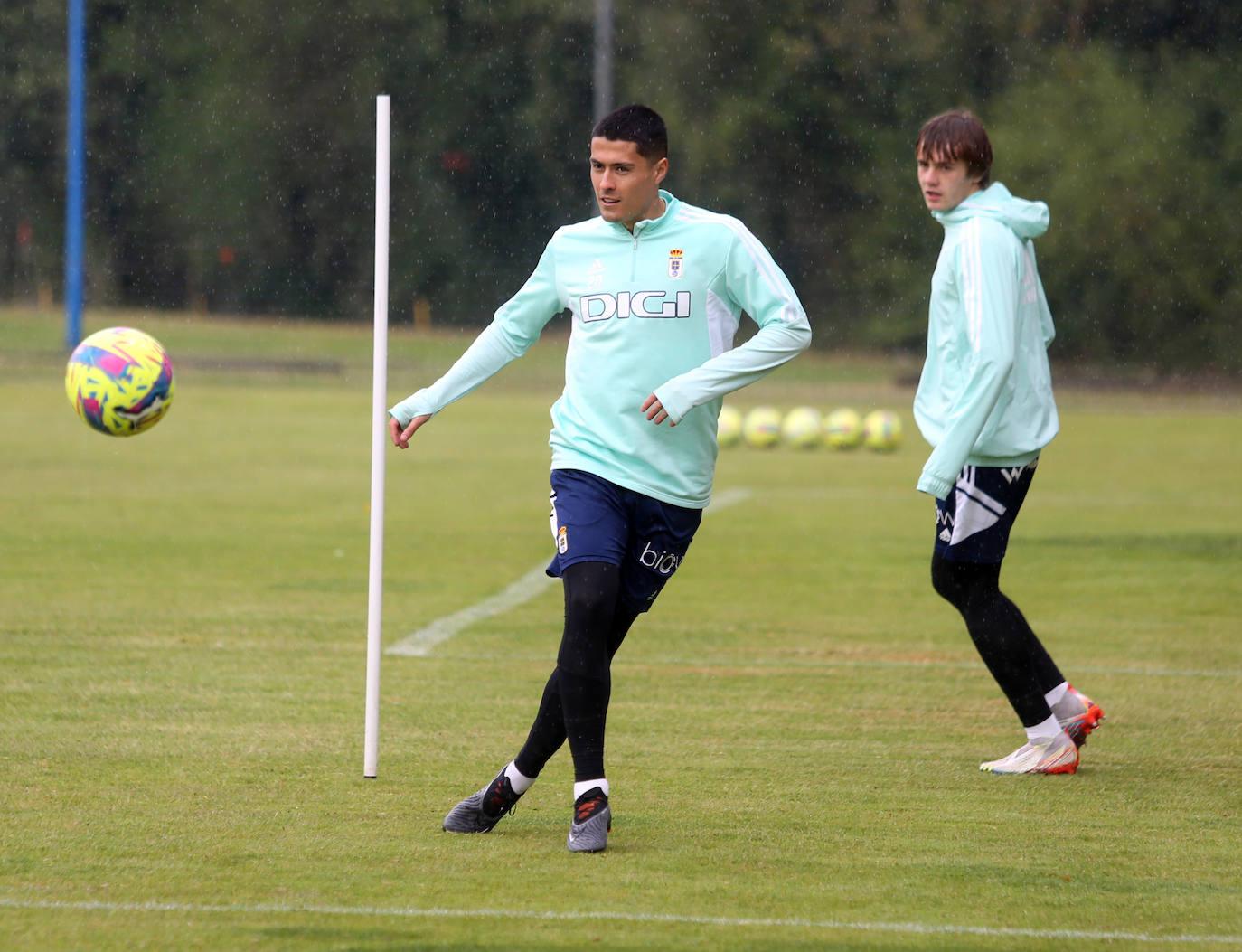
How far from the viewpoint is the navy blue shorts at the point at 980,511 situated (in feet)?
19.3

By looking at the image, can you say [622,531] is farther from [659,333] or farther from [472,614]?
[472,614]

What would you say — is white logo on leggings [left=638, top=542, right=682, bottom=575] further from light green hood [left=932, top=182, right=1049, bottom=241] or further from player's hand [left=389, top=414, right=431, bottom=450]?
light green hood [left=932, top=182, right=1049, bottom=241]

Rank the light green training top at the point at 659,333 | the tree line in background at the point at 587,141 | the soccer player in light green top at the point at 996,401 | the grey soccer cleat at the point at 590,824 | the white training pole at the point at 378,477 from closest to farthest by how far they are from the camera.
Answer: the grey soccer cleat at the point at 590,824, the light green training top at the point at 659,333, the white training pole at the point at 378,477, the soccer player in light green top at the point at 996,401, the tree line in background at the point at 587,141

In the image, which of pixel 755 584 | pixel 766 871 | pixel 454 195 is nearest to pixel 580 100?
pixel 454 195

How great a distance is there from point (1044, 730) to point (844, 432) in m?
15.1

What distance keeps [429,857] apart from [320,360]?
28.7 metres

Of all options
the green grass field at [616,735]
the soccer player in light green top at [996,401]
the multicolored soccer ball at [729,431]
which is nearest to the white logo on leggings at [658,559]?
the green grass field at [616,735]

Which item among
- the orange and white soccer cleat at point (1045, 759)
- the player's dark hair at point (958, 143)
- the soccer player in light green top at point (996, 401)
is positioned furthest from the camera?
the orange and white soccer cleat at point (1045, 759)

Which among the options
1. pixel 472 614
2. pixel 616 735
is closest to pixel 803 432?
pixel 472 614

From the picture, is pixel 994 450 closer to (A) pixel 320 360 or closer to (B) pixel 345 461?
(B) pixel 345 461

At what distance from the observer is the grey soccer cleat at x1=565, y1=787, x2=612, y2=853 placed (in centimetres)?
484

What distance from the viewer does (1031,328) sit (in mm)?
5977

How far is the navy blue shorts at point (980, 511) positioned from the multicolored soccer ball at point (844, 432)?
15086mm

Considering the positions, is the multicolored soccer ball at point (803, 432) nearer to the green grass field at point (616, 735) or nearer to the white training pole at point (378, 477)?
the green grass field at point (616, 735)
